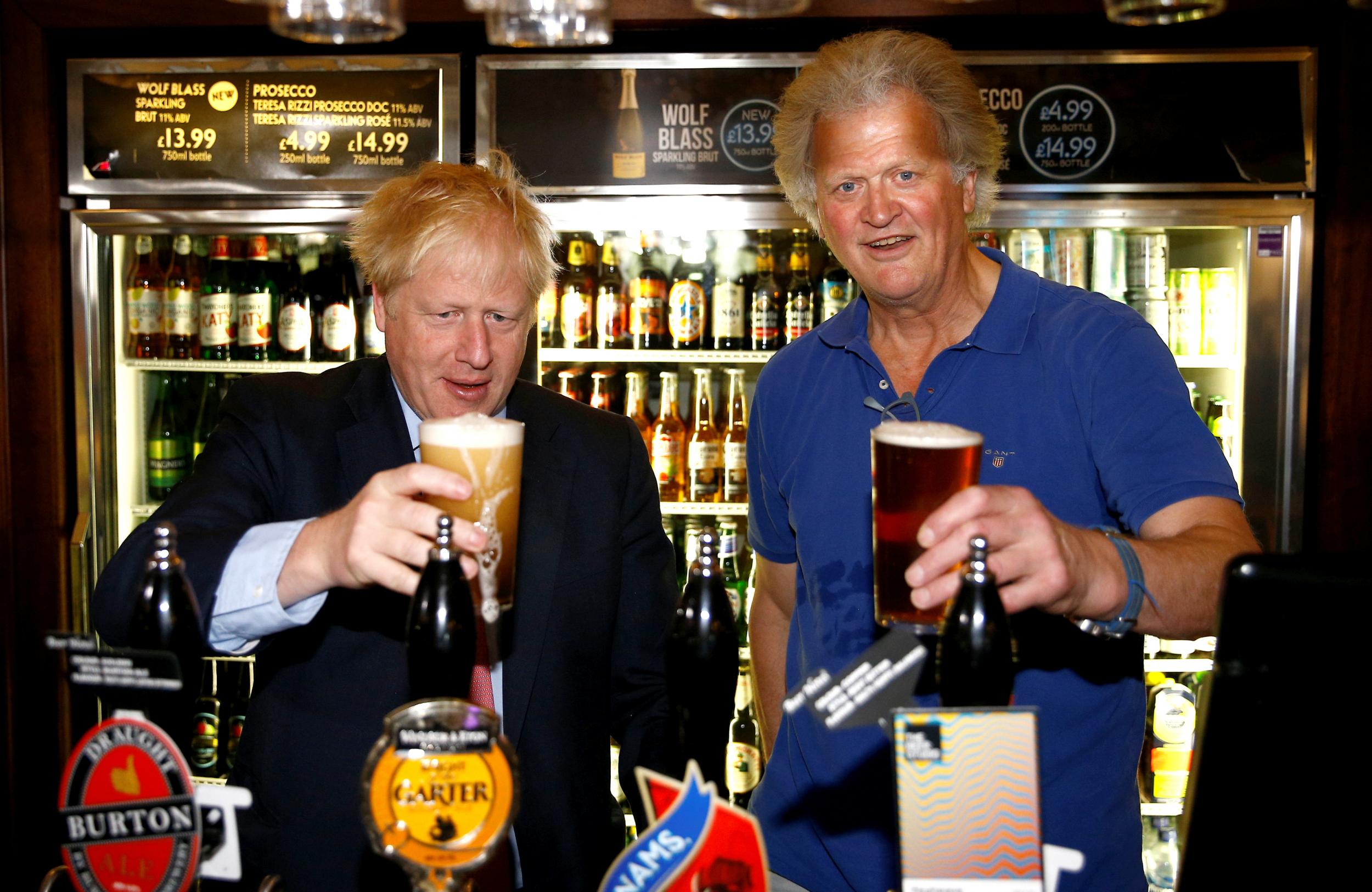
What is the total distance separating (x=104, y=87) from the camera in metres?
2.83

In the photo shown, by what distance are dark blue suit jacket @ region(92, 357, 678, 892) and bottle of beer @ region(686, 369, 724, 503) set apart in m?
1.45

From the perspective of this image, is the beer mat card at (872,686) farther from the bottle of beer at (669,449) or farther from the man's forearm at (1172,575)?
the bottle of beer at (669,449)

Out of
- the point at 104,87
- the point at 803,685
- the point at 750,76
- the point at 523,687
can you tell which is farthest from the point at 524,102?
the point at 803,685

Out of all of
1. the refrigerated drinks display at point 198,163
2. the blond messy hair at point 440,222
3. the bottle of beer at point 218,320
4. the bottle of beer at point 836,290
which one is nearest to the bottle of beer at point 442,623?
the blond messy hair at point 440,222

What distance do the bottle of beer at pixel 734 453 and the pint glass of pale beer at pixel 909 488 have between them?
6.87ft

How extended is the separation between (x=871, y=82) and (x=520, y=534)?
2.57 ft

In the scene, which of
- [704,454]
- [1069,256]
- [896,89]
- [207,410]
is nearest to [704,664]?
[896,89]

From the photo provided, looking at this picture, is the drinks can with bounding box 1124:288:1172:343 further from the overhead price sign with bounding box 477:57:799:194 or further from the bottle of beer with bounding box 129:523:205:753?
the bottle of beer with bounding box 129:523:205:753

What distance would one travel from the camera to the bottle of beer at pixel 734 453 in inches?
120

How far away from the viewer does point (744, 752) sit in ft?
10.2

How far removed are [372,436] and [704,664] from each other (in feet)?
2.60

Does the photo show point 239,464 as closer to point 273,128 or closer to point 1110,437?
point 1110,437

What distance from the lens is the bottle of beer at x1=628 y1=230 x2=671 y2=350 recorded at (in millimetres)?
3004

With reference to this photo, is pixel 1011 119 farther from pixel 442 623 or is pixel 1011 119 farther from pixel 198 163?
pixel 442 623
